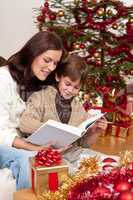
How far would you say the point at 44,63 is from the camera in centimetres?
199

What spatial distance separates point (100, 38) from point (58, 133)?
133 centimetres

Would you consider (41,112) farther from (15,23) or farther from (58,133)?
(15,23)

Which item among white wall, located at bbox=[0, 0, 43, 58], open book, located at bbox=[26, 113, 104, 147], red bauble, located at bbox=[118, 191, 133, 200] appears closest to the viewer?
red bauble, located at bbox=[118, 191, 133, 200]

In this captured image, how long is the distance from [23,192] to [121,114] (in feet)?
5.51

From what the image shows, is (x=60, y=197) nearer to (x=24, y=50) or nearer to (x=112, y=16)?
(x=24, y=50)

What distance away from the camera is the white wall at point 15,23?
3901mm

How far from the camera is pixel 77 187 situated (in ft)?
3.91

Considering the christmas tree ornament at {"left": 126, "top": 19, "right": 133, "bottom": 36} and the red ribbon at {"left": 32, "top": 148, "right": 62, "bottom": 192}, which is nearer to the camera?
the red ribbon at {"left": 32, "top": 148, "right": 62, "bottom": 192}

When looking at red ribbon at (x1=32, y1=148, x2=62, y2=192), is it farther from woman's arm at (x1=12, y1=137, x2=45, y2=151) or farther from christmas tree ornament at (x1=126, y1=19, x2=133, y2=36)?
christmas tree ornament at (x1=126, y1=19, x2=133, y2=36)

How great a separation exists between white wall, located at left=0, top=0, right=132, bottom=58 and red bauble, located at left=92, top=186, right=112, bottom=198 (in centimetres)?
296

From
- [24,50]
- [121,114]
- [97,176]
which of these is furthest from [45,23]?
[97,176]

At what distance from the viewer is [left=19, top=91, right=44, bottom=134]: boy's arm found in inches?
77.2

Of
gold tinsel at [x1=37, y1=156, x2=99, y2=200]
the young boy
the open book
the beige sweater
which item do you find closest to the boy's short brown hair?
the young boy

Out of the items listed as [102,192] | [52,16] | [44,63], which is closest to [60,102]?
[44,63]
